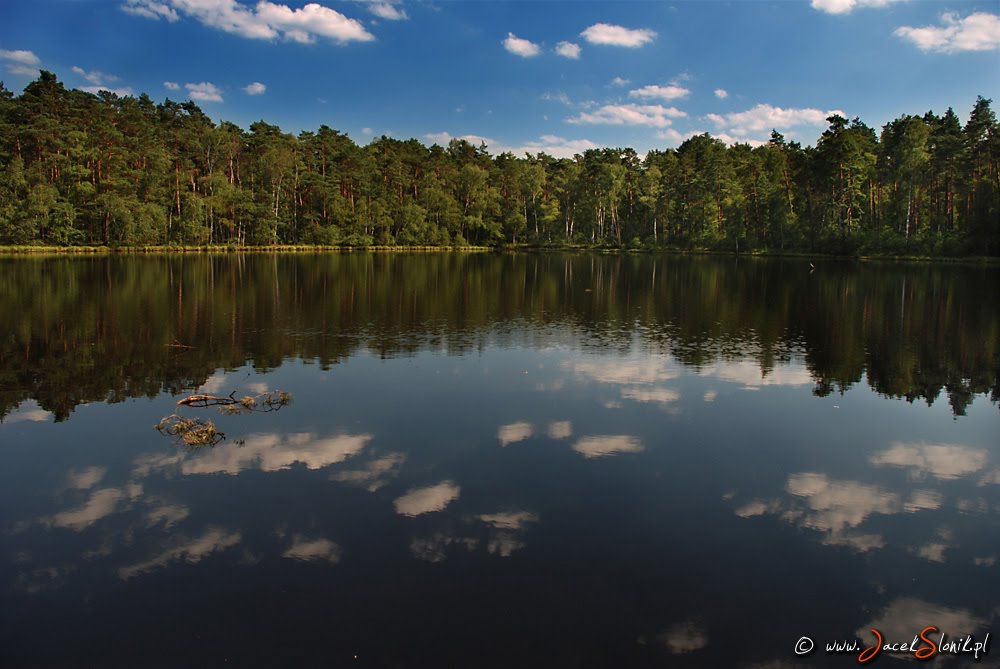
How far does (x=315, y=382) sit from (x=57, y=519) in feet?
27.4

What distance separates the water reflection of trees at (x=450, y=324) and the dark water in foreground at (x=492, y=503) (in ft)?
0.86

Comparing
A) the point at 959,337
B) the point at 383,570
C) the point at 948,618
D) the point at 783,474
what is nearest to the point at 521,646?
the point at 383,570

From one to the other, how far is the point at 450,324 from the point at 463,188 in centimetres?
9655

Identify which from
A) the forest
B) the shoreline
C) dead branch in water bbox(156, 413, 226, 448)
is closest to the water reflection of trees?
dead branch in water bbox(156, 413, 226, 448)

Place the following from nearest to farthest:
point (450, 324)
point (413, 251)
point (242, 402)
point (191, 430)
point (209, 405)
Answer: point (191, 430) → point (209, 405) → point (242, 402) → point (450, 324) → point (413, 251)

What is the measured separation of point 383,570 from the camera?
802 centimetres

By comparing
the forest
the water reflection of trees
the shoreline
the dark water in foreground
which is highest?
the forest

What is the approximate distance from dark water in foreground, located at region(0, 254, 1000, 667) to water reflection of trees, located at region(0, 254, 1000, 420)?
0.26 meters

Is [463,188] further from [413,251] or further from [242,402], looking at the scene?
[242,402]

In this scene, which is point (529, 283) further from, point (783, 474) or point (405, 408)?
point (783, 474)

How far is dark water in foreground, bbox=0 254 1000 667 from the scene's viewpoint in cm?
698

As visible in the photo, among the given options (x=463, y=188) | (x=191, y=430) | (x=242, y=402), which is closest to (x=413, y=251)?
(x=463, y=188)

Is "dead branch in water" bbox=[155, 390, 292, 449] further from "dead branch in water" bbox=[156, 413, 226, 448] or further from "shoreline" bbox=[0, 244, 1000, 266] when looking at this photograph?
"shoreline" bbox=[0, 244, 1000, 266]

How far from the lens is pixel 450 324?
28031 millimetres
